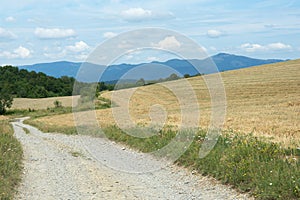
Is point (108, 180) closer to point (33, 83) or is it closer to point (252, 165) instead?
point (252, 165)

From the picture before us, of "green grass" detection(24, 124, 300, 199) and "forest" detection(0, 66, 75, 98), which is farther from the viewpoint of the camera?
"forest" detection(0, 66, 75, 98)

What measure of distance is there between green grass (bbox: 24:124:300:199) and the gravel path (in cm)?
32

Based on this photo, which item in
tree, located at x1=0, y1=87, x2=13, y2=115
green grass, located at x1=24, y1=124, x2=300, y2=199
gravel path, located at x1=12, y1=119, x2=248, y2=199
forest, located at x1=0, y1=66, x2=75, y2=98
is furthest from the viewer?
forest, located at x1=0, y1=66, x2=75, y2=98

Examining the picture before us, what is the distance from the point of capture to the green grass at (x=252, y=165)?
28.7 ft

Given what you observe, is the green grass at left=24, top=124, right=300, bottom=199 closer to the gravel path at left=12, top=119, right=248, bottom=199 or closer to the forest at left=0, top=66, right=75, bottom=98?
the gravel path at left=12, top=119, right=248, bottom=199

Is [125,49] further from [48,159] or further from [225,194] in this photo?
[225,194]

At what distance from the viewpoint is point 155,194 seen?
10.1 m

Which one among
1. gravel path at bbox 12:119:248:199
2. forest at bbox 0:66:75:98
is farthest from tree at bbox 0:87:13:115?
gravel path at bbox 12:119:248:199

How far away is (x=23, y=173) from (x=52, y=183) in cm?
186

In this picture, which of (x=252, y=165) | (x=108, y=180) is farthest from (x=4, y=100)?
(x=252, y=165)

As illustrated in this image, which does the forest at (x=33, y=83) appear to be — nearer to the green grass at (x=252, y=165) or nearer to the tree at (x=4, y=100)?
the tree at (x=4, y=100)

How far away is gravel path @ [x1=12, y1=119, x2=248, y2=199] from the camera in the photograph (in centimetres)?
1009

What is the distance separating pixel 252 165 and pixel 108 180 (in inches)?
154

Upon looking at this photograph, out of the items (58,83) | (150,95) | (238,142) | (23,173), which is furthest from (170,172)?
(58,83)
